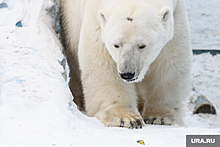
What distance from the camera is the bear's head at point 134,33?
2396 mm

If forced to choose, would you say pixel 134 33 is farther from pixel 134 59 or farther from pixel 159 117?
pixel 159 117

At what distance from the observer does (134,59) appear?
7.89ft

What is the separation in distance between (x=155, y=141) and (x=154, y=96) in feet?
4.88

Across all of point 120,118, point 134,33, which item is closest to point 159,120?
point 120,118

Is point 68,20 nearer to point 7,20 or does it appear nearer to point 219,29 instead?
point 7,20

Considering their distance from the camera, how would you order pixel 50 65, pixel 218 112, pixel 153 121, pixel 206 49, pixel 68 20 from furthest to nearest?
1. pixel 206 49
2. pixel 218 112
3. pixel 68 20
4. pixel 153 121
5. pixel 50 65

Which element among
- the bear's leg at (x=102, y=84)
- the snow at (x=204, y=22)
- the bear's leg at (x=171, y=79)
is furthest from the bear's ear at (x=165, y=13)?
the snow at (x=204, y=22)

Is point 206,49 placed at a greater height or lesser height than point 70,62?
lesser

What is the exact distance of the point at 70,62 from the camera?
4242 millimetres

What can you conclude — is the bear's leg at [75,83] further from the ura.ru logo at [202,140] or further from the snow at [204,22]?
the snow at [204,22]

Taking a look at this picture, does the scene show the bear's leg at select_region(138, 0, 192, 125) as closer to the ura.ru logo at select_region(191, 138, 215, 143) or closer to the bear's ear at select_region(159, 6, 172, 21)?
the bear's ear at select_region(159, 6, 172, 21)

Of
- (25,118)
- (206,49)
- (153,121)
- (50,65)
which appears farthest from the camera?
(206,49)

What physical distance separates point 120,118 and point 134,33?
766 mm

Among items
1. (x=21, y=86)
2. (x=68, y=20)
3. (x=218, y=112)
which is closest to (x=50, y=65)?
(x=21, y=86)
